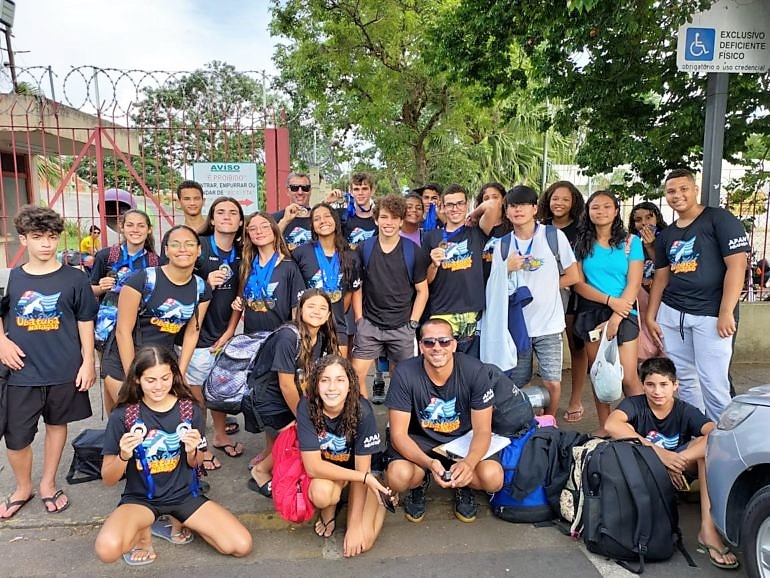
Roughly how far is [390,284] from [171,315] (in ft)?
4.86

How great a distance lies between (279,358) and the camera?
11.3ft

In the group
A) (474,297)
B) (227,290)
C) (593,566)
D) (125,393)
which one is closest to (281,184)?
(227,290)

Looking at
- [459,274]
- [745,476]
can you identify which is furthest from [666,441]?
[459,274]

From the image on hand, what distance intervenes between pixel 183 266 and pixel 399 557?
214 centimetres

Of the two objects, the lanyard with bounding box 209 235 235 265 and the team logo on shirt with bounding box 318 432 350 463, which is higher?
the lanyard with bounding box 209 235 235 265

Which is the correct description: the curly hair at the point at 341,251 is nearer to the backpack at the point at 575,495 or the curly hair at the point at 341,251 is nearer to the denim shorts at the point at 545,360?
the denim shorts at the point at 545,360

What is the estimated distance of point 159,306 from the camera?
11.8ft

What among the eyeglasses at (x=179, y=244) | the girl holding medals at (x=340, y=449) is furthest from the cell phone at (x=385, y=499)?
the eyeglasses at (x=179, y=244)

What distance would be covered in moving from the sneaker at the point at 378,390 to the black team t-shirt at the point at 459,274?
4.79 ft

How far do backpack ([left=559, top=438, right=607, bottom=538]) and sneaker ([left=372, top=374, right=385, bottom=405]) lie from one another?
7.57 feet

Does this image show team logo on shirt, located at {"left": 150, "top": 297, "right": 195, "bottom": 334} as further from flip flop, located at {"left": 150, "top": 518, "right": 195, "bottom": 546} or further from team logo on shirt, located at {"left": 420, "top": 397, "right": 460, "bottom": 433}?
team logo on shirt, located at {"left": 420, "top": 397, "right": 460, "bottom": 433}

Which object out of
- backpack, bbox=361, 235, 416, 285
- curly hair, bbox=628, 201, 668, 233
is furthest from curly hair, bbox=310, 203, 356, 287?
curly hair, bbox=628, 201, 668, 233

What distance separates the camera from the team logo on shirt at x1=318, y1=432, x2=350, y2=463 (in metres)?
3.17

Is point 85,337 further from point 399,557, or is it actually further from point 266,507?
point 399,557
